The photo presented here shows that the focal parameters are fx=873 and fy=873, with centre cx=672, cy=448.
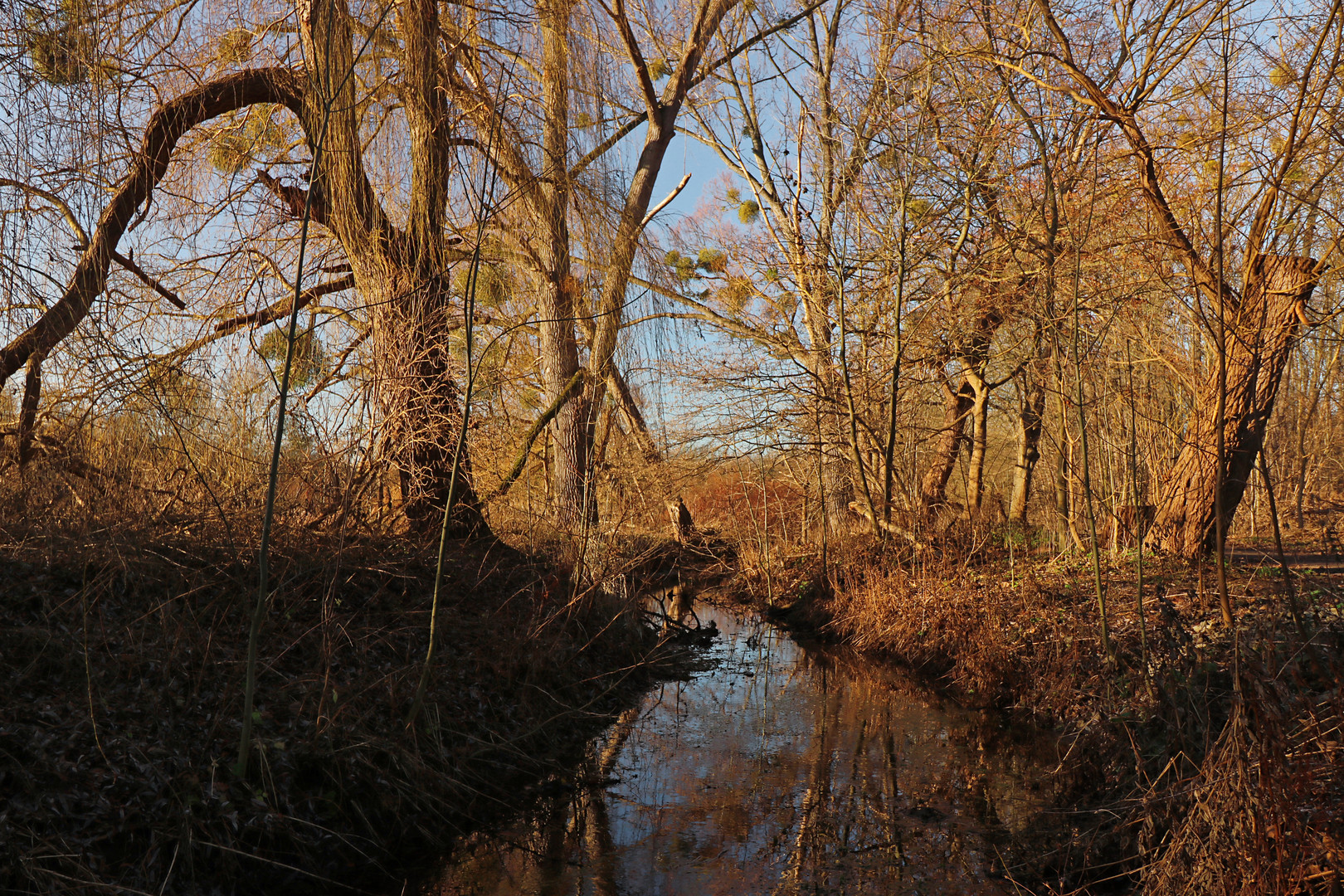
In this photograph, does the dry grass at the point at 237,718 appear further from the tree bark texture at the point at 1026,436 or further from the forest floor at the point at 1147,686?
the tree bark texture at the point at 1026,436

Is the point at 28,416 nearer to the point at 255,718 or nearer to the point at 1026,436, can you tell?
the point at 255,718

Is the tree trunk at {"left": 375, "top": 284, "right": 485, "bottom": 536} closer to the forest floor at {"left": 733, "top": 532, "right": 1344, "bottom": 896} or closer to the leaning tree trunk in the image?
the forest floor at {"left": 733, "top": 532, "right": 1344, "bottom": 896}

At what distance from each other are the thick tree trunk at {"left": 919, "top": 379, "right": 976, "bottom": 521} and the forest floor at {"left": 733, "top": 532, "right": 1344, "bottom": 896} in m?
2.78

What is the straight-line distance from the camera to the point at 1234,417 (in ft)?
25.1

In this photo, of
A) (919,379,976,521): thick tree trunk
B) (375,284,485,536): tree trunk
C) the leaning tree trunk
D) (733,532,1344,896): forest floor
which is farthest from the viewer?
(919,379,976,521): thick tree trunk

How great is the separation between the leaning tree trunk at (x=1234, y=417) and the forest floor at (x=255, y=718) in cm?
570

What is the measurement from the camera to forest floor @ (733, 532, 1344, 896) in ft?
9.45

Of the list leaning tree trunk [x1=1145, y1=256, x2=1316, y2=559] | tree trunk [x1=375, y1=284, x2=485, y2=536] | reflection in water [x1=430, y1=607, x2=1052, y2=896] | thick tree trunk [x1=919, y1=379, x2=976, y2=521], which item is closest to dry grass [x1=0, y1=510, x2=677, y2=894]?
reflection in water [x1=430, y1=607, x2=1052, y2=896]

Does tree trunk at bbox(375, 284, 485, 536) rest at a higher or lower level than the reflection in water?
higher

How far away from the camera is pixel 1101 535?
9.72 metres

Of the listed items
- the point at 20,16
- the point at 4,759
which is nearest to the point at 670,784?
the point at 4,759

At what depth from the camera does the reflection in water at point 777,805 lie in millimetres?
3975

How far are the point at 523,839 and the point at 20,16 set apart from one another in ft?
14.8

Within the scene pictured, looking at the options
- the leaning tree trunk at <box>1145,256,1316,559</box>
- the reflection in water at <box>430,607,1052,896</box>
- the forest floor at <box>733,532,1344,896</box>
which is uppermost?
the leaning tree trunk at <box>1145,256,1316,559</box>
